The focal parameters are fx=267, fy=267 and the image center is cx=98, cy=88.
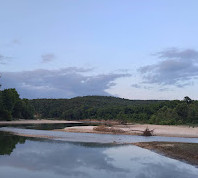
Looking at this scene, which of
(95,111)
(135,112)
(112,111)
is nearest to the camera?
(135,112)

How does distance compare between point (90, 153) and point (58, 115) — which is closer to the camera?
point (90, 153)

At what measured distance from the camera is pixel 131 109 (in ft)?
455

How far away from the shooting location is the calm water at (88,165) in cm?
1952

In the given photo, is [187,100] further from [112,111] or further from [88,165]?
[88,165]

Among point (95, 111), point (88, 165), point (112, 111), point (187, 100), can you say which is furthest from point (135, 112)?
point (88, 165)

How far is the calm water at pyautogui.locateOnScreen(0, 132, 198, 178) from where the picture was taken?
1952 centimetres

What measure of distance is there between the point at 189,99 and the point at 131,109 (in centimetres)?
2910

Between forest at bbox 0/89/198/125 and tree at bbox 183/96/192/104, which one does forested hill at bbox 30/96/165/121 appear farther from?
tree at bbox 183/96/192/104

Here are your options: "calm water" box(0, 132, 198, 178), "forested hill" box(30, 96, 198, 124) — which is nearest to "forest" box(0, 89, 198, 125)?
"forested hill" box(30, 96, 198, 124)

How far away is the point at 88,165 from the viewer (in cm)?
2284

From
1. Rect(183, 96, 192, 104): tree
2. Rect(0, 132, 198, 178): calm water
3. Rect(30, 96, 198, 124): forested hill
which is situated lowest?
Rect(0, 132, 198, 178): calm water

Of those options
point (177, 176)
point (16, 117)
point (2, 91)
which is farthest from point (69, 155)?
point (16, 117)

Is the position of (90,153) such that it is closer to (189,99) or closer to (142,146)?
(142,146)

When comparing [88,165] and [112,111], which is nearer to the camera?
[88,165]
